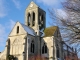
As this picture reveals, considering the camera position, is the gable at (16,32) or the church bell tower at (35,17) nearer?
the gable at (16,32)

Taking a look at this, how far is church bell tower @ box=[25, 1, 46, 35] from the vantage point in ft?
177

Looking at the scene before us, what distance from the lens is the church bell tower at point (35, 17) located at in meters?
53.8

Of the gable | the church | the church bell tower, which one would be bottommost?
the church

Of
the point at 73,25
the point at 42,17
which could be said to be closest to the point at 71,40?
the point at 73,25

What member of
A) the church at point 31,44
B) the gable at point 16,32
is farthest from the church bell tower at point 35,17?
the gable at point 16,32

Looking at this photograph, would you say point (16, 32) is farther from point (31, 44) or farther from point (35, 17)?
point (35, 17)

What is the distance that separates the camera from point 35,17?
5444 centimetres

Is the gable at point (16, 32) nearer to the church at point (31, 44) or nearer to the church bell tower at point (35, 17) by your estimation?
the church at point (31, 44)

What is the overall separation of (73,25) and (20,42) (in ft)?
115

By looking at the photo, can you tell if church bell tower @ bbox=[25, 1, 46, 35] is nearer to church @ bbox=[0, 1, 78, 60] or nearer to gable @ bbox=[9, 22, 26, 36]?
church @ bbox=[0, 1, 78, 60]

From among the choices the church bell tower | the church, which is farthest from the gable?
the church bell tower

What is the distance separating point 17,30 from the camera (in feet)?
164

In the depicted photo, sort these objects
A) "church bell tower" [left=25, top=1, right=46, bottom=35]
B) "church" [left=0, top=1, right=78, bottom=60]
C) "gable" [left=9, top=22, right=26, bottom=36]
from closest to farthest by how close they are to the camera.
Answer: "church" [left=0, top=1, right=78, bottom=60]
"gable" [left=9, top=22, right=26, bottom=36]
"church bell tower" [left=25, top=1, right=46, bottom=35]

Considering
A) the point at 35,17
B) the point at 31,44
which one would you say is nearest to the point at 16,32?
the point at 31,44
